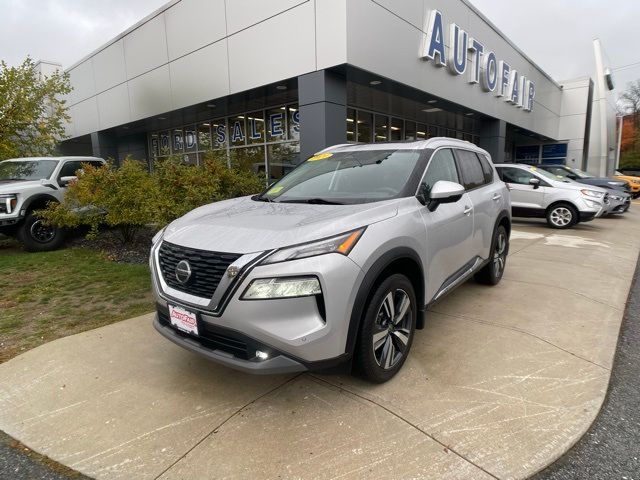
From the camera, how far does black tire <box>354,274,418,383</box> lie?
255cm

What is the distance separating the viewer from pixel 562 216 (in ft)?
34.5

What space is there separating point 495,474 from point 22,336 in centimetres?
415

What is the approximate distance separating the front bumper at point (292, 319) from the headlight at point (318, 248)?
35 mm

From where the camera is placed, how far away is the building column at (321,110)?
25.9 feet

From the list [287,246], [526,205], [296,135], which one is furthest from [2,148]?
[526,205]

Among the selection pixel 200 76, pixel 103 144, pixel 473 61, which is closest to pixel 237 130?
pixel 200 76

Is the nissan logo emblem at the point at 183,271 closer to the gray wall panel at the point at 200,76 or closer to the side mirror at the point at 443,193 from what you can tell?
the side mirror at the point at 443,193

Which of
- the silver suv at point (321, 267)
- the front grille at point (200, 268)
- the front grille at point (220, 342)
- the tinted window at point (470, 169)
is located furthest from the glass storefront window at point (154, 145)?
the front grille at point (220, 342)

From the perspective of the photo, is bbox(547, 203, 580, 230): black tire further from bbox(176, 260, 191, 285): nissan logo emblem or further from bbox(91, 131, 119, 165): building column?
bbox(91, 131, 119, 165): building column

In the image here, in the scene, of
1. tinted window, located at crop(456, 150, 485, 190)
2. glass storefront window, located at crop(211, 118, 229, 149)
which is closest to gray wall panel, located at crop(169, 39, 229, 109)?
glass storefront window, located at crop(211, 118, 229, 149)

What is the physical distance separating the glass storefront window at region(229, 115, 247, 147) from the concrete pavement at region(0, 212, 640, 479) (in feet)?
32.8

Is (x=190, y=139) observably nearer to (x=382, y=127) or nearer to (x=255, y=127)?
(x=255, y=127)

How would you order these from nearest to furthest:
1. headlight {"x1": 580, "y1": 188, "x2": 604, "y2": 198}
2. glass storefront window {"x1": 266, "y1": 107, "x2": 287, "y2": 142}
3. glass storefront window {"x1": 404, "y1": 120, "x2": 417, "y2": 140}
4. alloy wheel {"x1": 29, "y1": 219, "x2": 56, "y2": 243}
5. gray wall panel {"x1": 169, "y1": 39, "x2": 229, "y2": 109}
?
1. alloy wheel {"x1": 29, "y1": 219, "x2": 56, "y2": 243}
2. gray wall panel {"x1": 169, "y1": 39, "x2": 229, "y2": 109}
3. headlight {"x1": 580, "y1": 188, "x2": 604, "y2": 198}
4. glass storefront window {"x1": 266, "y1": 107, "x2": 287, "y2": 142}
5. glass storefront window {"x1": 404, "y1": 120, "x2": 417, "y2": 140}

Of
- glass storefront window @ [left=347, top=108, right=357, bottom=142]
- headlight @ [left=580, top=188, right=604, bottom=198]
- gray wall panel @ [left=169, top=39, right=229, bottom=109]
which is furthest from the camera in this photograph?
glass storefront window @ [left=347, top=108, right=357, bottom=142]
